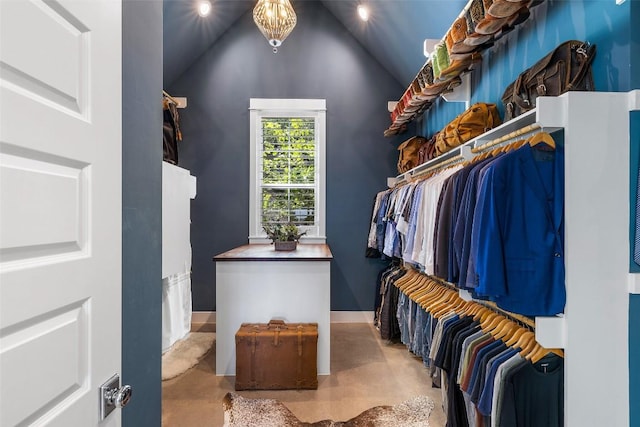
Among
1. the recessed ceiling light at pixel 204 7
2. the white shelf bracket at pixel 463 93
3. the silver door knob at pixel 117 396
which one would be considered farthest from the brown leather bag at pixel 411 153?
the silver door knob at pixel 117 396

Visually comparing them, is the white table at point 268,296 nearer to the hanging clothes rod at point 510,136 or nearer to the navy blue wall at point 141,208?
the hanging clothes rod at point 510,136

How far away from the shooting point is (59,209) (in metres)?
0.70

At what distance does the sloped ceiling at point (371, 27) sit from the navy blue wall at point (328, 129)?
0.17 meters

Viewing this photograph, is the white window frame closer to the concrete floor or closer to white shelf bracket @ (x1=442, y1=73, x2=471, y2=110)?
the concrete floor

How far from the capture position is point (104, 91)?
2.75 ft

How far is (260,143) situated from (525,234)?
143 inches

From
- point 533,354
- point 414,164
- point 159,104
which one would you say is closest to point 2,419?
point 159,104

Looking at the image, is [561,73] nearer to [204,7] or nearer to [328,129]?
[328,129]

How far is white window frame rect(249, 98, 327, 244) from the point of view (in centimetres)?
450

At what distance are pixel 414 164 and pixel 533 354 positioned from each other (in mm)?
2618

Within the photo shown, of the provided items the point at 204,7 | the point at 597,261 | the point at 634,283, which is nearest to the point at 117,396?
the point at 597,261

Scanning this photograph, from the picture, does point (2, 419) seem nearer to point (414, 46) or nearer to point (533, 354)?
point (533, 354)

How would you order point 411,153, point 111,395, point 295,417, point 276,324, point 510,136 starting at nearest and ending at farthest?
point 111,395 < point 510,136 < point 295,417 < point 276,324 < point 411,153

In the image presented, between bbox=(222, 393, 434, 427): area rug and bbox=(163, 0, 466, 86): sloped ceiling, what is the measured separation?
2.81m
